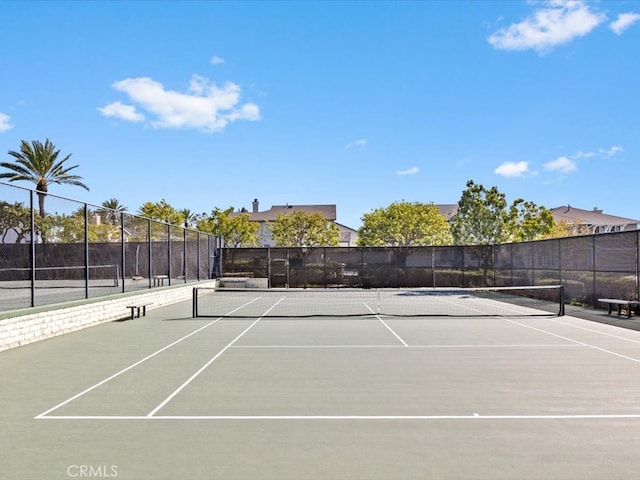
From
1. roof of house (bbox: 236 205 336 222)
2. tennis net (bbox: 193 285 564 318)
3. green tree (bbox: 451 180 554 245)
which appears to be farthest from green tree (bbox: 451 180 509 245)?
roof of house (bbox: 236 205 336 222)

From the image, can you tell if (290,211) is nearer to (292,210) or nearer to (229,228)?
(292,210)

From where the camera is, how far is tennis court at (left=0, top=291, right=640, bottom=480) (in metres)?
4.79

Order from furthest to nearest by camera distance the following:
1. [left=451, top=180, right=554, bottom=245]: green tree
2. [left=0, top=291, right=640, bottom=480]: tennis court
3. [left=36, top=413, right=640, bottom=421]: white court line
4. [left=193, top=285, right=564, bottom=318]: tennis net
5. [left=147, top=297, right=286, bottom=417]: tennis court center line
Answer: [left=451, top=180, right=554, bottom=245]: green tree → [left=193, top=285, right=564, bottom=318]: tennis net → [left=147, top=297, right=286, bottom=417]: tennis court center line → [left=36, top=413, right=640, bottom=421]: white court line → [left=0, top=291, right=640, bottom=480]: tennis court

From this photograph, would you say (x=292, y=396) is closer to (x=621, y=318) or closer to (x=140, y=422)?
(x=140, y=422)

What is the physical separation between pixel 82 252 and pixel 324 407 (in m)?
20.8

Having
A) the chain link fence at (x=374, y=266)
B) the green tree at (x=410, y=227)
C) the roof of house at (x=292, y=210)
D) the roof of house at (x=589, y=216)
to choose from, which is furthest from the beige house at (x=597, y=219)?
the chain link fence at (x=374, y=266)

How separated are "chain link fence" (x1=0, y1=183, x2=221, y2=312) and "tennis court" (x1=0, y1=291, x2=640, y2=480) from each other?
427 centimetres

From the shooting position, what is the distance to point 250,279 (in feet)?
107

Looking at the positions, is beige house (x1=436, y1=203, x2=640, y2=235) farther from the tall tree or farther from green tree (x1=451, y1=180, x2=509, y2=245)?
green tree (x1=451, y1=180, x2=509, y2=245)

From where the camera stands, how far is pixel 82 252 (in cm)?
2444

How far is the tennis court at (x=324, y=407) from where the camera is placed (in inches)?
189

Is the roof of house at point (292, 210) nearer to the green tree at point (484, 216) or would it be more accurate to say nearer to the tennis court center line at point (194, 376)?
the green tree at point (484, 216)

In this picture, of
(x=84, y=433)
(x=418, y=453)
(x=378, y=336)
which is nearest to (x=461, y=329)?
(x=378, y=336)

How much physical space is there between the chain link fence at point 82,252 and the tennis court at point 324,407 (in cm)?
427
